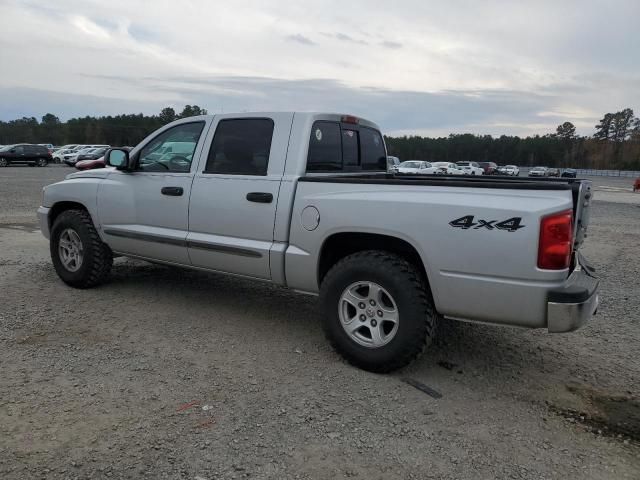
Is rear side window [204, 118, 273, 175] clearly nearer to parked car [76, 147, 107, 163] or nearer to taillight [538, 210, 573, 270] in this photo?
taillight [538, 210, 573, 270]

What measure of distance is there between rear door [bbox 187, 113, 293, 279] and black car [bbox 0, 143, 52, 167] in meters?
39.1

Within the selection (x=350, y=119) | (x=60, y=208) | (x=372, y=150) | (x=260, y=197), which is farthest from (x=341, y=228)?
(x=60, y=208)

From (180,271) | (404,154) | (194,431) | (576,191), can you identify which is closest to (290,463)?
(194,431)

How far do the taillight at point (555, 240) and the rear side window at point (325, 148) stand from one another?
2.01 metres

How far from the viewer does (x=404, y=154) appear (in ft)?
385

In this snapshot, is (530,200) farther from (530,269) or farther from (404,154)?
(404,154)

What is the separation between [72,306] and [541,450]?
14.1 ft

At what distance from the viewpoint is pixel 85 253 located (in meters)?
5.55

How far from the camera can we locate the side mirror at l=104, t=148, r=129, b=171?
5.27m

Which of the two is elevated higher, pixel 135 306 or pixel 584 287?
pixel 584 287

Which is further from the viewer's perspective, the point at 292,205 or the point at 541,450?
the point at 292,205

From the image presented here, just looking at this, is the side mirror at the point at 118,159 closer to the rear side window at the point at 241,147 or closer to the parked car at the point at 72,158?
the rear side window at the point at 241,147

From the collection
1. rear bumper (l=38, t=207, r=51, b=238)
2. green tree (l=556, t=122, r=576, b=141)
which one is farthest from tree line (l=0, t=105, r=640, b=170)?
rear bumper (l=38, t=207, r=51, b=238)

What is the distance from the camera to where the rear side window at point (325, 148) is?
4.49 m
